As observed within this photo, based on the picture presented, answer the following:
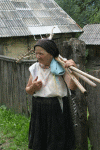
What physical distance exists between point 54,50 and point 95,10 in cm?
2109

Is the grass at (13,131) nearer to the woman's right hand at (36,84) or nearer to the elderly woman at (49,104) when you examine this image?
the elderly woman at (49,104)

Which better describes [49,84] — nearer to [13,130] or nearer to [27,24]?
[13,130]

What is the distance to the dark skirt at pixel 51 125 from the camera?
2.79 meters

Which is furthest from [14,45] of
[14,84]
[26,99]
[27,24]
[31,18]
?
[26,99]

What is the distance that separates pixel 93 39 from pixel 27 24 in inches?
249

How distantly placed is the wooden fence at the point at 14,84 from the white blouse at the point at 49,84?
5.30ft

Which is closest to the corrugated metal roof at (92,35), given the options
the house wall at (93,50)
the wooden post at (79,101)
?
the house wall at (93,50)

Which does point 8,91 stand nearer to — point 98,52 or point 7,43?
point 7,43

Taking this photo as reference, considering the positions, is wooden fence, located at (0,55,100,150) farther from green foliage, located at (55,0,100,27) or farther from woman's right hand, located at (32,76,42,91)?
green foliage, located at (55,0,100,27)

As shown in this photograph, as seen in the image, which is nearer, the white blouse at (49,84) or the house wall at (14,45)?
the white blouse at (49,84)

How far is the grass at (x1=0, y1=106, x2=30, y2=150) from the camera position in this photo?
3871mm

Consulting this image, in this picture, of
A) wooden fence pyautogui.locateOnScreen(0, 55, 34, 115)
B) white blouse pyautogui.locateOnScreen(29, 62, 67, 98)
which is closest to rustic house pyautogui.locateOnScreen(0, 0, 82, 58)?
wooden fence pyautogui.locateOnScreen(0, 55, 34, 115)

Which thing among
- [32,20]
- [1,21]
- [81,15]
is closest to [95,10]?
[81,15]

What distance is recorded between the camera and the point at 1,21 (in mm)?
9766
